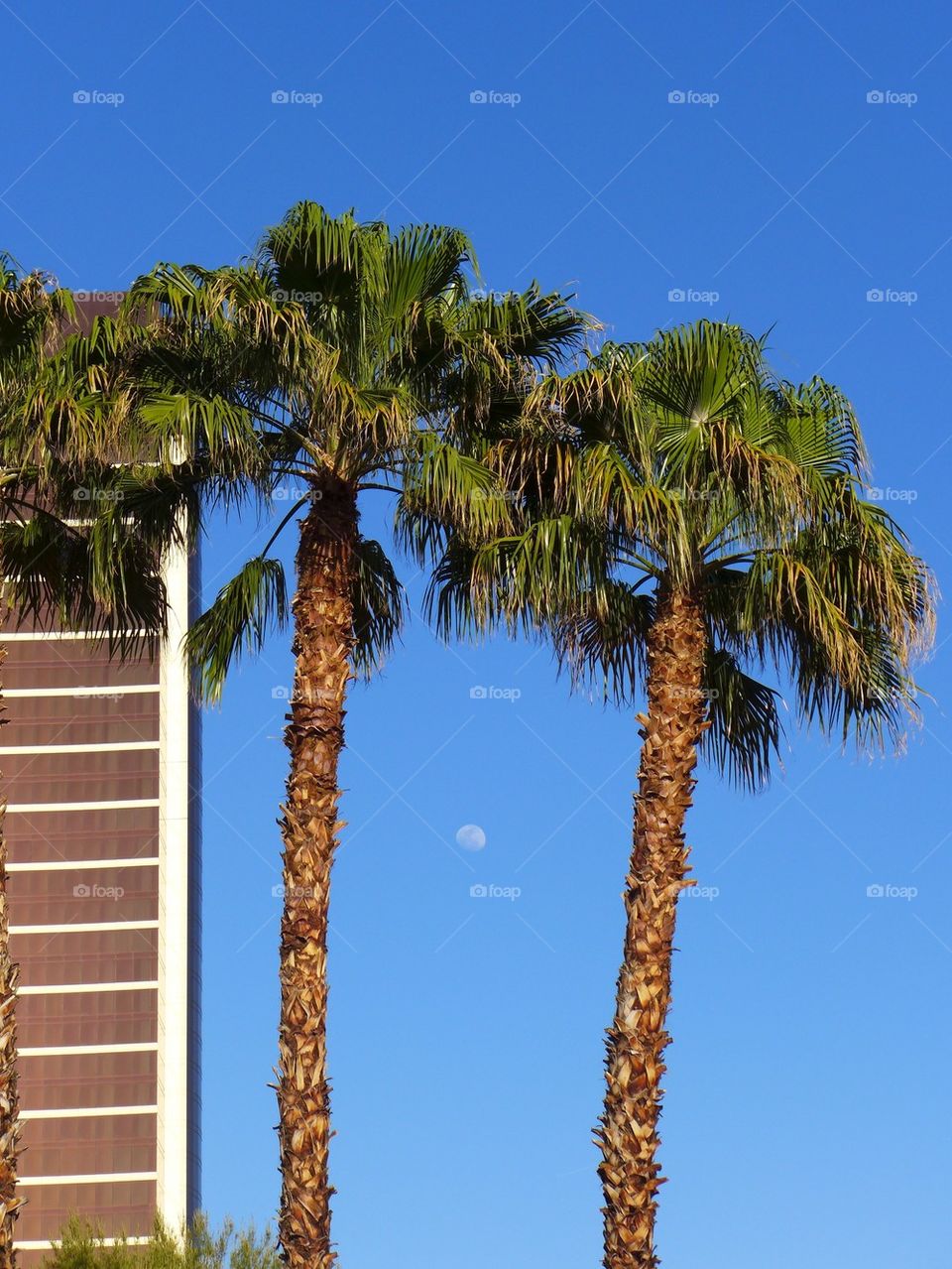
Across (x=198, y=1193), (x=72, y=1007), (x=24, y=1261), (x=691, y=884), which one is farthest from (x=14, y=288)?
(x=198, y=1193)

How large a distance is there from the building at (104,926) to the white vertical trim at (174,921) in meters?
0.08

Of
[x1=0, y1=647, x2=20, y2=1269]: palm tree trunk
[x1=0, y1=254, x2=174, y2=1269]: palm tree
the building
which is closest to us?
[x1=0, y1=647, x2=20, y2=1269]: palm tree trunk

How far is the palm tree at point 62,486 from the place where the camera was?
17.1m

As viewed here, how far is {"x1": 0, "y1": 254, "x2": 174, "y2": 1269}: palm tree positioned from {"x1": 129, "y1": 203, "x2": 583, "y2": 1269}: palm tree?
78cm

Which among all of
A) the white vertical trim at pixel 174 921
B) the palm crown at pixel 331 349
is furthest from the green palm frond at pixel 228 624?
the white vertical trim at pixel 174 921

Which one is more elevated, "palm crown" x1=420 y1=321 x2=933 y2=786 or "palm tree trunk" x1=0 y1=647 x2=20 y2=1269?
"palm crown" x1=420 y1=321 x2=933 y2=786

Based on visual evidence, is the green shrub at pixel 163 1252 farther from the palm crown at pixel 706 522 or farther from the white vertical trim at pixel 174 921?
the white vertical trim at pixel 174 921

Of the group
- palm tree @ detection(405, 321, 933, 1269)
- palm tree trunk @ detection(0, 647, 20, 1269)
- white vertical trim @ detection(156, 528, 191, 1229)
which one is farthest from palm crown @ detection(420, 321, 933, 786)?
white vertical trim @ detection(156, 528, 191, 1229)

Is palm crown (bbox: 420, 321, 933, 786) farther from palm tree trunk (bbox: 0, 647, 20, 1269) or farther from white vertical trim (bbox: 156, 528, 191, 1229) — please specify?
white vertical trim (bbox: 156, 528, 191, 1229)

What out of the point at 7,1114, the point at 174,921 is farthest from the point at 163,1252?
the point at 174,921

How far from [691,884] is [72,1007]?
82.5 meters

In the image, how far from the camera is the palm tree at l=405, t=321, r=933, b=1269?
1684cm

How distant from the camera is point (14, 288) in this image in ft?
57.9

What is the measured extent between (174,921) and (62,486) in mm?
80874
